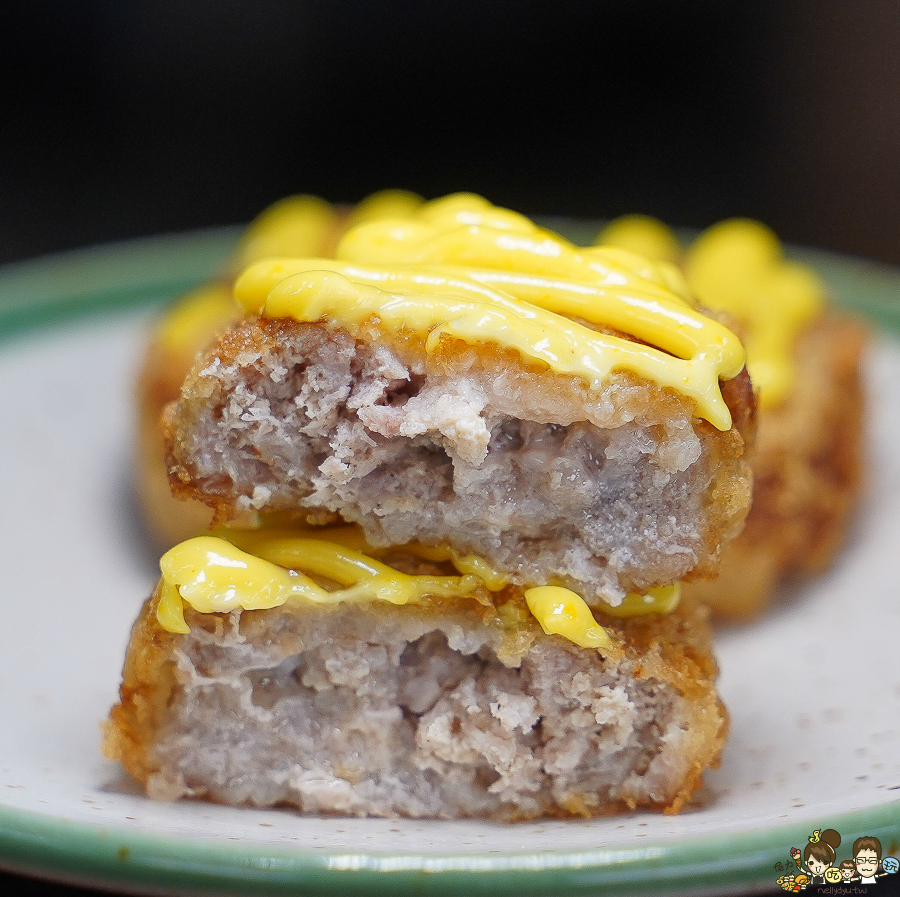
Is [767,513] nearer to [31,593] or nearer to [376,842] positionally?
[376,842]

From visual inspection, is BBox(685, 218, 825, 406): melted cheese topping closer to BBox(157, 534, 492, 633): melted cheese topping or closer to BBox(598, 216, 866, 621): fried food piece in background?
BBox(598, 216, 866, 621): fried food piece in background

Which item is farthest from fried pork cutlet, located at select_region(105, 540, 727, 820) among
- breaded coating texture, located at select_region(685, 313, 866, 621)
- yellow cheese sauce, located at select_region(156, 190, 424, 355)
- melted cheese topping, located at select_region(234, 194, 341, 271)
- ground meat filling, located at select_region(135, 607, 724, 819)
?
melted cheese topping, located at select_region(234, 194, 341, 271)

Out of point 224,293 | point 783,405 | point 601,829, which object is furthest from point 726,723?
point 224,293

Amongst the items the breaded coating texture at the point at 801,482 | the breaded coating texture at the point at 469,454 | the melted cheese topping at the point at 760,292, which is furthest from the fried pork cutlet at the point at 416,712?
the melted cheese topping at the point at 760,292

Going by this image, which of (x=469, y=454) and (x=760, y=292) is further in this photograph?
(x=760, y=292)

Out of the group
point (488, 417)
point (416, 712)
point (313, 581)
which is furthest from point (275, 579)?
point (488, 417)

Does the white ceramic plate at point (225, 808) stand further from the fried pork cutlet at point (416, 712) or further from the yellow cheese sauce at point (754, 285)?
the yellow cheese sauce at point (754, 285)

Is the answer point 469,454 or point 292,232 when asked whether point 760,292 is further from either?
point 469,454
